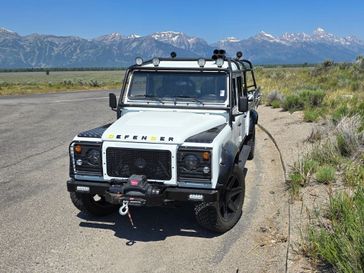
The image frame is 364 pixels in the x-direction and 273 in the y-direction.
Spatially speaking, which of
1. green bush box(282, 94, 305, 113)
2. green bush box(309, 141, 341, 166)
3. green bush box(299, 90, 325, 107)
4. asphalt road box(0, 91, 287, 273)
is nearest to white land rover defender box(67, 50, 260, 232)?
asphalt road box(0, 91, 287, 273)

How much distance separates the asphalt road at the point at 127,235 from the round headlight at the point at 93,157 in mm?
997

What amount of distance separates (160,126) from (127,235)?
152 centimetres

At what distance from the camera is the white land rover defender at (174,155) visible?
5.23 metres

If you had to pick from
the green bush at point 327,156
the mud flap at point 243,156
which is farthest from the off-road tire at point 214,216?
the green bush at point 327,156

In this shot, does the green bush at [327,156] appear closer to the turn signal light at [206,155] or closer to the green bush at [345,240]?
the green bush at [345,240]

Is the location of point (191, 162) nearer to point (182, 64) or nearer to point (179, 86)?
point (179, 86)

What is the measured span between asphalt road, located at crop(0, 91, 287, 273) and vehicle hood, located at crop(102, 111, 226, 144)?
4.41ft

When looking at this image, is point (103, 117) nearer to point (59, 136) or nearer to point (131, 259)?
point (59, 136)

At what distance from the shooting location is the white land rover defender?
5230mm

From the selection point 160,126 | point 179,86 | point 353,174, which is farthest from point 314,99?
point 160,126

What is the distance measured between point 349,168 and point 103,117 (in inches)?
479

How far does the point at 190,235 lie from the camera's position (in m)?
5.82

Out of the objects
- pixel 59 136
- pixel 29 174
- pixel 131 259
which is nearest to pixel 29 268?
pixel 131 259

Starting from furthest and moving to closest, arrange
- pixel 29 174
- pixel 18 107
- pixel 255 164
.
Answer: pixel 18 107, pixel 255 164, pixel 29 174
